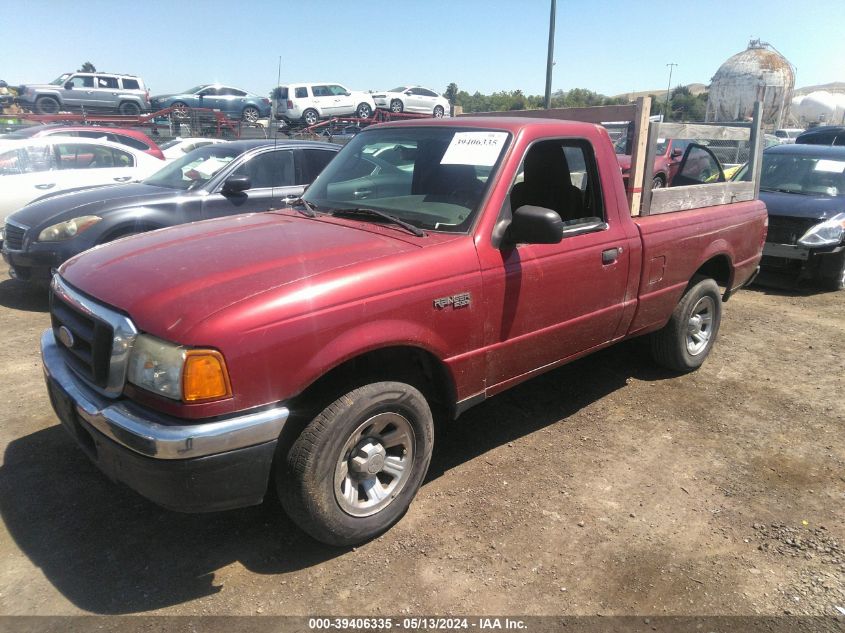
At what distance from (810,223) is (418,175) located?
604cm

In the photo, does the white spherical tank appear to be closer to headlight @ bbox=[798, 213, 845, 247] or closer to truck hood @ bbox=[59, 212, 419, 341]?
headlight @ bbox=[798, 213, 845, 247]

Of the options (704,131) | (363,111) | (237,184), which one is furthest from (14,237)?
(363,111)

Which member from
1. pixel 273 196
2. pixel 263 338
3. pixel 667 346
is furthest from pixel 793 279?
pixel 263 338

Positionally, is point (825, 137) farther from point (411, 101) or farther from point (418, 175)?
point (418, 175)

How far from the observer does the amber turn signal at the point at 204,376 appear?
2277 millimetres

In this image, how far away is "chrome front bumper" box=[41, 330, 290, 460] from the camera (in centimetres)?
227

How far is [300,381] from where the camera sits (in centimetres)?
247

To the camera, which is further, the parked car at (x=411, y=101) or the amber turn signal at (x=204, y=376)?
the parked car at (x=411, y=101)

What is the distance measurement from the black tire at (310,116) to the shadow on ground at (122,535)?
23286mm

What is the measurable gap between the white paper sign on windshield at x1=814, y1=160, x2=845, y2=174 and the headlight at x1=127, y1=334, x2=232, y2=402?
883 centimetres

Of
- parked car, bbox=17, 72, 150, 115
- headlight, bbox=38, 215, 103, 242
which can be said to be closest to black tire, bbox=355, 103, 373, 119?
parked car, bbox=17, 72, 150, 115

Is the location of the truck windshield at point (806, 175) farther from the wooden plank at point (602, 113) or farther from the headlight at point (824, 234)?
the wooden plank at point (602, 113)

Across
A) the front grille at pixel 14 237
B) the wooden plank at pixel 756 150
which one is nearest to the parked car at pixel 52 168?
the front grille at pixel 14 237

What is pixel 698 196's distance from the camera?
457 centimetres
